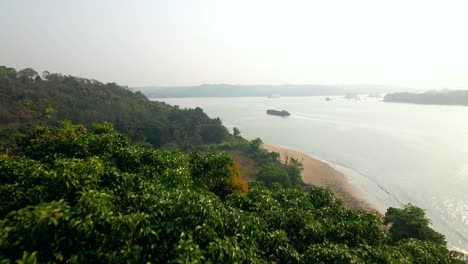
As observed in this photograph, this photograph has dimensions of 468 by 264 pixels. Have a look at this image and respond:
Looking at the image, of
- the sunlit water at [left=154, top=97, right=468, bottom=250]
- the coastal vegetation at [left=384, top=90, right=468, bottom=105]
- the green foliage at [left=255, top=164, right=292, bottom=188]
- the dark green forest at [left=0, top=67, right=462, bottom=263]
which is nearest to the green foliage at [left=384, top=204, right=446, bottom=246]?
the sunlit water at [left=154, top=97, right=468, bottom=250]

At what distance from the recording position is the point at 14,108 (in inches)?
2167

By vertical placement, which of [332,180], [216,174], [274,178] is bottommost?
[332,180]

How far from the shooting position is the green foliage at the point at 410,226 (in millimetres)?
19362

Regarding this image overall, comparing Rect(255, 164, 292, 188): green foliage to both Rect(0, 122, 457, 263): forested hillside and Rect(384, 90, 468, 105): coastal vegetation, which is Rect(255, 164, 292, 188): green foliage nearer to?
Rect(0, 122, 457, 263): forested hillside

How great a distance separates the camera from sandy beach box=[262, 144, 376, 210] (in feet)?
116

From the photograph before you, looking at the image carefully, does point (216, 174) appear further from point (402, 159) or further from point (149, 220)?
point (402, 159)

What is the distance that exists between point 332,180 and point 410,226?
22.5 meters

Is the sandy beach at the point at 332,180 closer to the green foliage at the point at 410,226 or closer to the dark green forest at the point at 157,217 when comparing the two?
the green foliage at the point at 410,226

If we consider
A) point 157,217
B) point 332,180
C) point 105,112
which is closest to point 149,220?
point 157,217

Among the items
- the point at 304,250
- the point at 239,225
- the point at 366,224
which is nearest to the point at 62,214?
the point at 239,225

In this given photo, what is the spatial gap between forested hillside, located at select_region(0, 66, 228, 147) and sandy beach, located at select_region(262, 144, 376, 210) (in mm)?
25982

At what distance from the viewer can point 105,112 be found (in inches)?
3022

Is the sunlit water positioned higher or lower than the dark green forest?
lower

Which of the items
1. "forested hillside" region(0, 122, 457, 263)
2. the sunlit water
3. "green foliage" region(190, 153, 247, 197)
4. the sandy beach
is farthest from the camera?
the sandy beach
